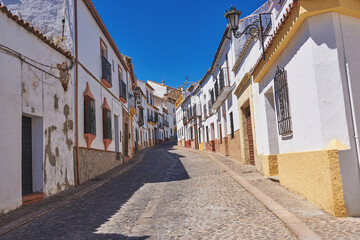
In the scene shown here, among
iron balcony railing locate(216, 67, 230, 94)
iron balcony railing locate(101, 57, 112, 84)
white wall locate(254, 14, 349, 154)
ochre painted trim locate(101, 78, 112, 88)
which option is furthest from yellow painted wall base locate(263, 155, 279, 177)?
iron balcony railing locate(216, 67, 230, 94)

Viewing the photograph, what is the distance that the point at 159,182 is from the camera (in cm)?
918

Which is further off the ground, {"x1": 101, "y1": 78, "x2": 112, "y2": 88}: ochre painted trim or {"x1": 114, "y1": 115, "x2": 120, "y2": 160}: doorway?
{"x1": 101, "y1": 78, "x2": 112, "y2": 88}: ochre painted trim

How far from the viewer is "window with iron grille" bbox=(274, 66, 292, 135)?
6418mm

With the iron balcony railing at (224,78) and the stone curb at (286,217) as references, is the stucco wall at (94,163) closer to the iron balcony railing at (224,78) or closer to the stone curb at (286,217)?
the stone curb at (286,217)

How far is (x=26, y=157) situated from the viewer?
7113 mm

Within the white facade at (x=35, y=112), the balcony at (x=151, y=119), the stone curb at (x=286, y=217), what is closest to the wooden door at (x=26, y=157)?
the white facade at (x=35, y=112)

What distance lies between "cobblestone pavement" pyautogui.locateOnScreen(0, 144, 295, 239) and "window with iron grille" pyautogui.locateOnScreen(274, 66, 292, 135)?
5.40 ft

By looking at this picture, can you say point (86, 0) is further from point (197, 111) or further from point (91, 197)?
point (197, 111)

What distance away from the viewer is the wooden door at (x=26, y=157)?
23.0 ft

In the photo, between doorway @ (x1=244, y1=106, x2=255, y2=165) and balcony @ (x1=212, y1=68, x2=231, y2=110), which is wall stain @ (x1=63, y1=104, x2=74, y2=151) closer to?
doorway @ (x1=244, y1=106, x2=255, y2=165)

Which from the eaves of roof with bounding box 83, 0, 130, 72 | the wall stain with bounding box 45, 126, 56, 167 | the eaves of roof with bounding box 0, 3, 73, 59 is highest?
the eaves of roof with bounding box 83, 0, 130, 72

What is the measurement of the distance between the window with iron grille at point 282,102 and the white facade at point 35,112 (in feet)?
17.8

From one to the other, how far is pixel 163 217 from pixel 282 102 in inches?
140

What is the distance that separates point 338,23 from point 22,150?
262 inches
